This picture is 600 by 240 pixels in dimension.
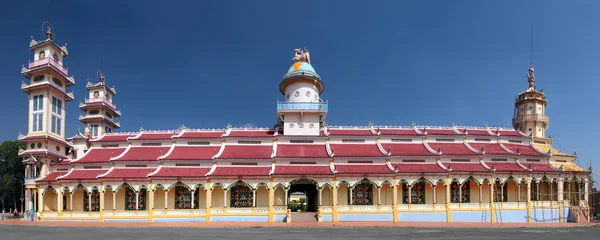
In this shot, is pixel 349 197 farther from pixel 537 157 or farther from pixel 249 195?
pixel 537 157

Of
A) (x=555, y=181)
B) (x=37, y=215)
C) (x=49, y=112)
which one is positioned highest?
(x=49, y=112)

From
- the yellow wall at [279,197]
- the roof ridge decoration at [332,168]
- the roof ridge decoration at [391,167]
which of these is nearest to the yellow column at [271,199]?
the yellow wall at [279,197]

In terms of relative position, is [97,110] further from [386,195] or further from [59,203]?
[386,195]

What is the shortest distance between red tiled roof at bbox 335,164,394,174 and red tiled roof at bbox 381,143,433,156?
2427 millimetres

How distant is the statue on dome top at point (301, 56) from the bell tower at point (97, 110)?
26.8 metres

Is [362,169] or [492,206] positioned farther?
[362,169]

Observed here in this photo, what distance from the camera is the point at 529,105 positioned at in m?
48.4

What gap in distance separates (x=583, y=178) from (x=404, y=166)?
18.9m

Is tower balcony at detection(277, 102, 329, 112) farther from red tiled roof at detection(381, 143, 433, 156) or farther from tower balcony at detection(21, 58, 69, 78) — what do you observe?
tower balcony at detection(21, 58, 69, 78)

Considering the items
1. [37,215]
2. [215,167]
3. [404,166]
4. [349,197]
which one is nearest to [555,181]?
[404,166]

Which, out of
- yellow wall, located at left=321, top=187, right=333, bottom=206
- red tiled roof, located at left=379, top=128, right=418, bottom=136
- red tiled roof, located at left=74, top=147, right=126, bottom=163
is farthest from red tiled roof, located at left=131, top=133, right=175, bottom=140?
red tiled roof, located at left=379, top=128, right=418, bottom=136

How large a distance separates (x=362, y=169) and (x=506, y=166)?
14745mm

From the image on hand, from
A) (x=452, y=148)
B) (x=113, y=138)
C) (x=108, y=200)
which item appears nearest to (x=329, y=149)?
(x=452, y=148)

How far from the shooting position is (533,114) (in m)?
47.8
